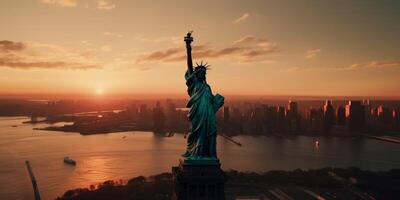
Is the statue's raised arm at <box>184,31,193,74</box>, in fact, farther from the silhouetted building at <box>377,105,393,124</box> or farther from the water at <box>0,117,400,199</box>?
the silhouetted building at <box>377,105,393,124</box>

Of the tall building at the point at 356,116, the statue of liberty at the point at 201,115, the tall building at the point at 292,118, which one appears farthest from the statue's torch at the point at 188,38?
the tall building at the point at 356,116

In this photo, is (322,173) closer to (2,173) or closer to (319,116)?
(2,173)

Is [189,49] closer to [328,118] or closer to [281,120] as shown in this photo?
[281,120]

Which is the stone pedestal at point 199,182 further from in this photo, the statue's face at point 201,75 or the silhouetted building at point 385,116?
the silhouetted building at point 385,116

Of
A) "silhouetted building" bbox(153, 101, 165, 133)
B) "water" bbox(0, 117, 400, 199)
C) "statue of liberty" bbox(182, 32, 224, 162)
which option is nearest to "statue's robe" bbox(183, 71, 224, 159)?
"statue of liberty" bbox(182, 32, 224, 162)

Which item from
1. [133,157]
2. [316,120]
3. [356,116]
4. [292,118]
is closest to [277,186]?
[133,157]

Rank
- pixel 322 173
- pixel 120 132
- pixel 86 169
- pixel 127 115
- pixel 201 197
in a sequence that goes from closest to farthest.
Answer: pixel 201 197 → pixel 322 173 → pixel 86 169 → pixel 120 132 → pixel 127 115

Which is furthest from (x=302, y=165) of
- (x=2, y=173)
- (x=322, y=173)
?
(x=2, y=173)
